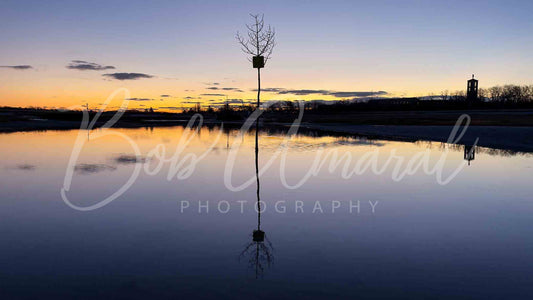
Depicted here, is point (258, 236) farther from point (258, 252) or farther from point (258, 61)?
point (258, 61)

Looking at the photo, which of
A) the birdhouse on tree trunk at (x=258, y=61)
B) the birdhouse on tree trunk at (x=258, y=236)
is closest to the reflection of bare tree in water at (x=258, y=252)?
the birdhouse on tree trunk at (x=258, y=236)

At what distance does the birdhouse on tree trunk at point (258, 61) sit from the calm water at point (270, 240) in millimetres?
19608

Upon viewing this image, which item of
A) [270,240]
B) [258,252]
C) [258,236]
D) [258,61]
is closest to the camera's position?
[258,252]

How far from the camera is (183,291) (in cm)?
490

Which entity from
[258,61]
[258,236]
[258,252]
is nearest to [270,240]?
[258,236]

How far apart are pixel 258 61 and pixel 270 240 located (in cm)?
2633

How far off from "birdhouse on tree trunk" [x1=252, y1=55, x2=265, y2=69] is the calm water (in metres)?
19.6

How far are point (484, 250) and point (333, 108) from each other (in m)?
148

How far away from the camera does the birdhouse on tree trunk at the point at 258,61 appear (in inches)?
1222

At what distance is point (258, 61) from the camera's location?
31.5 metres

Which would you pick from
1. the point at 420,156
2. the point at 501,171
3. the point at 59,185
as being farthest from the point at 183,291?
the point at 420,156

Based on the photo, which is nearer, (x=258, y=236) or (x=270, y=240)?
(x=270, y=240)

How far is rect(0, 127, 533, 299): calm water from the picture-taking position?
5062mm

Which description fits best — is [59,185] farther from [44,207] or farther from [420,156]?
[420,156]
